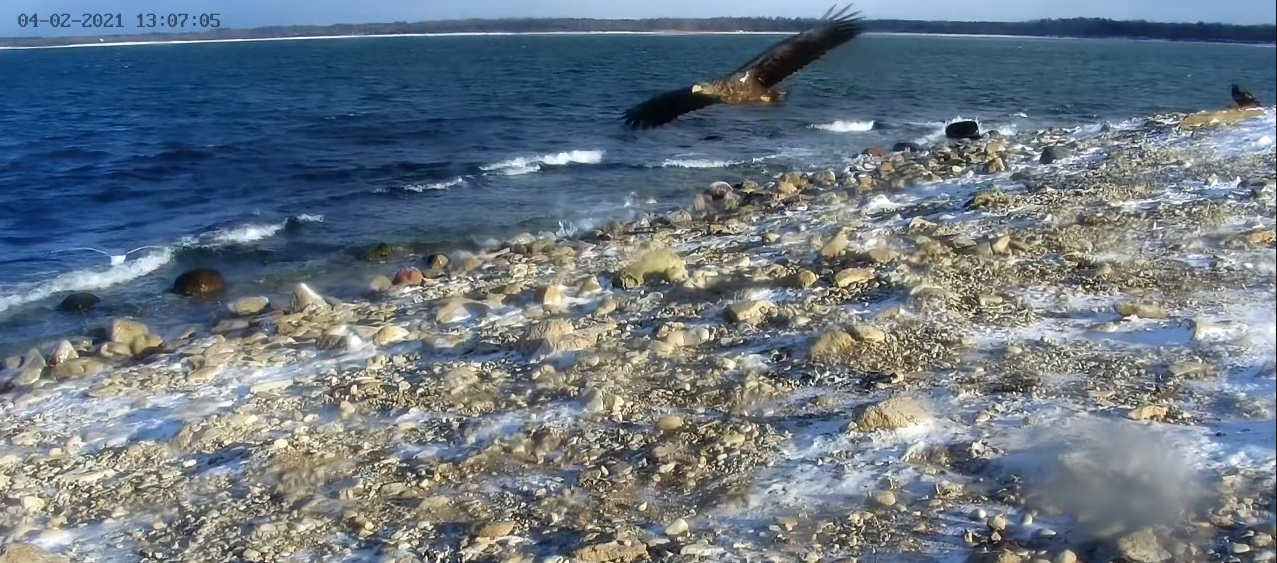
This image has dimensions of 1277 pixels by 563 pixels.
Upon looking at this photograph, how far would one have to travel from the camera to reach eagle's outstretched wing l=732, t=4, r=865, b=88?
696cm

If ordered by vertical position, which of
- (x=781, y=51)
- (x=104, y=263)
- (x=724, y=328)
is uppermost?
→ (x=781, y=51)

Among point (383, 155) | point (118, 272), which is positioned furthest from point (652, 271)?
point (383, 155)

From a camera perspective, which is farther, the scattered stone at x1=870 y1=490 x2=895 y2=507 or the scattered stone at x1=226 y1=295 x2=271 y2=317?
the scattered stone at x1=226 y1=295 x2=271 y2=317

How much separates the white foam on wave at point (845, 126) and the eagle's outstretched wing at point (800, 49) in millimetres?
18967

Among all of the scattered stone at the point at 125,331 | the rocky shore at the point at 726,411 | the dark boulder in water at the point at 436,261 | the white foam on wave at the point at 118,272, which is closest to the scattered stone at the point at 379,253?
the dark boulder in water at the point at 436,261

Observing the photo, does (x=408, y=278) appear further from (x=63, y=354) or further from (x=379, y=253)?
(x=63, y=354)

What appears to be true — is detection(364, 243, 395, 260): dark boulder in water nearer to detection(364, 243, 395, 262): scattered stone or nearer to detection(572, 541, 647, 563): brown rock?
detection(364, 243, 395, 262): scattered stone

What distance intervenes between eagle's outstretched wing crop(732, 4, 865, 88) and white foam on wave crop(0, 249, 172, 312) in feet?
30.6

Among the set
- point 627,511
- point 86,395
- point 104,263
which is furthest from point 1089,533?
point 104,263

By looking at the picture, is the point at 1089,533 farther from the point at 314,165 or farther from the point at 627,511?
the point at 314,165

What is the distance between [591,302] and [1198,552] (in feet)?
19.3

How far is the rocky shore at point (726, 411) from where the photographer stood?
4.81m

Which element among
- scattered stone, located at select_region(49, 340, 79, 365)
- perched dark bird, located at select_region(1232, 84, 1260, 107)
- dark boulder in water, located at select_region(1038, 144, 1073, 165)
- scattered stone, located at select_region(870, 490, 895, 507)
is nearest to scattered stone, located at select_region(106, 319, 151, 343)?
scattered stone, located at select_region(49, 340, 79, 365)

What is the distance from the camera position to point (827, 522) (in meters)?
4.84
